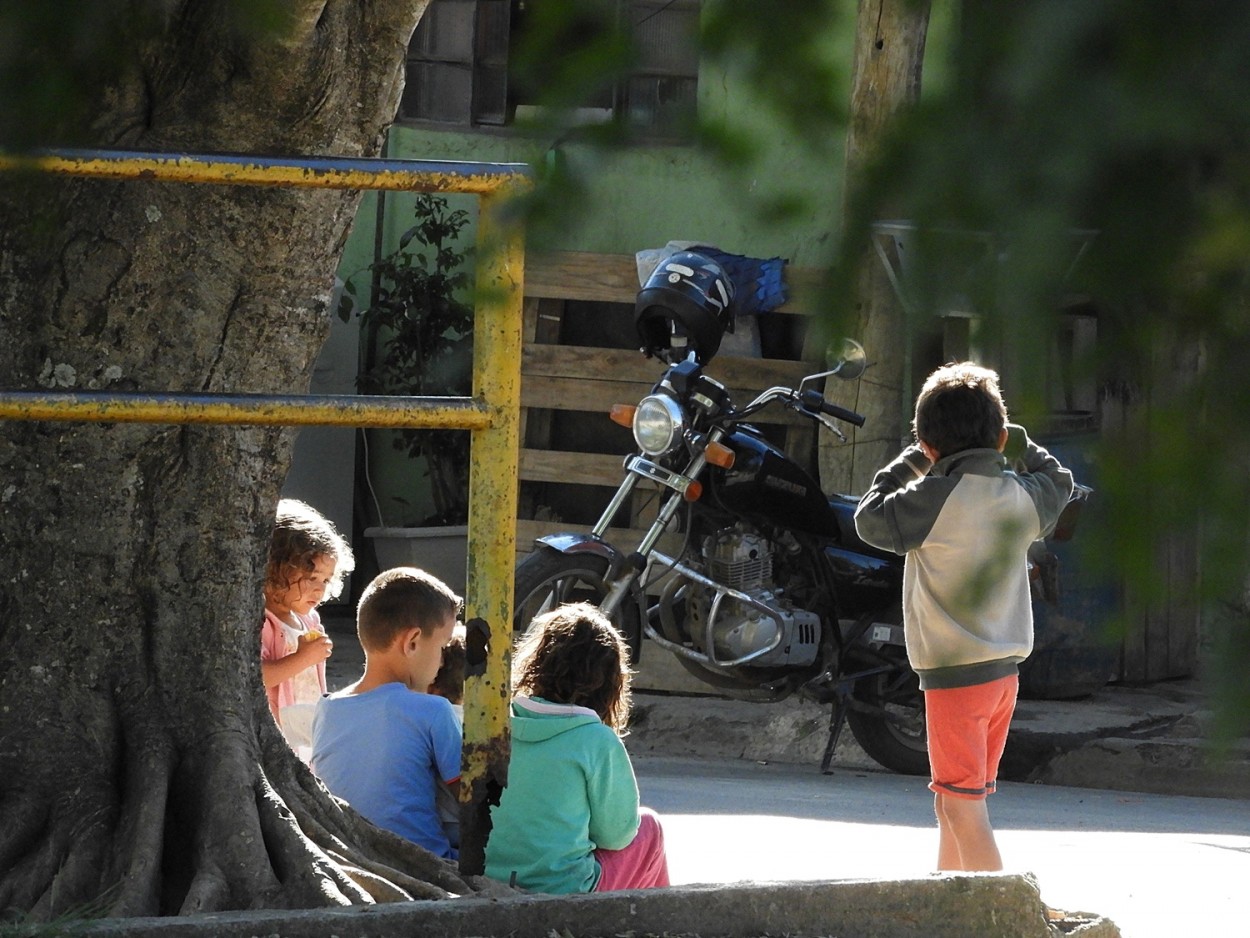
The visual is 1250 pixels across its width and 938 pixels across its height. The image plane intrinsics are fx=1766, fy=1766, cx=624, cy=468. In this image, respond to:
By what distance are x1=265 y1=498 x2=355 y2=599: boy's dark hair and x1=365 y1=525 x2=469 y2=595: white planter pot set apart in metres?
5.22

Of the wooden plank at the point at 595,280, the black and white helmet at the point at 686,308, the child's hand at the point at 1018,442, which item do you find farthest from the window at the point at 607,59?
the wooden plank at the point at 595,280

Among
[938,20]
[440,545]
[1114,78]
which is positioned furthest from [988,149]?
[440,545]

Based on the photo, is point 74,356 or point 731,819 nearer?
point 74,356

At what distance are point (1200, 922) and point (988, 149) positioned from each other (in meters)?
3.85

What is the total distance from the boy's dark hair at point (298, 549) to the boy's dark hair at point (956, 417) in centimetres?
151

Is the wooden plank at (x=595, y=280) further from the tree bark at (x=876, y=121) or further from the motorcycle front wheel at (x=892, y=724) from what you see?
the tree bark at (x=876, y=121)

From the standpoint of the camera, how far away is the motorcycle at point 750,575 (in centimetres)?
688

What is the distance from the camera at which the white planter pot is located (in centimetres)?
974

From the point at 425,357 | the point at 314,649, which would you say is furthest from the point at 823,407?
the point at 425,357

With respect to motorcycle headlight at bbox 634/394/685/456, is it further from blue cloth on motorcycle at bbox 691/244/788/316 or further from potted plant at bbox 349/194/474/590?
potted plant at bbox 349/194/474/590

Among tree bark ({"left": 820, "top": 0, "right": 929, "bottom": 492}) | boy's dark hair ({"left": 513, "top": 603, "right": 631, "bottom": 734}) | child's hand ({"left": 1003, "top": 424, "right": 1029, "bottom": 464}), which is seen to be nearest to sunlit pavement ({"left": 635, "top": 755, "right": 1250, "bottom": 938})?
boy's dark hair ({"left": 513, "top": 603, "right": 631, "bottom": 734})

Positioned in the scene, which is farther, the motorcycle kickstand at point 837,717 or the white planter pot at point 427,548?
the white planter pot at point 427,548

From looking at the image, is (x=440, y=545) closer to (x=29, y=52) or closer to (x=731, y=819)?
(x=731, y=819)

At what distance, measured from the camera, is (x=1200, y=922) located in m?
4.33
